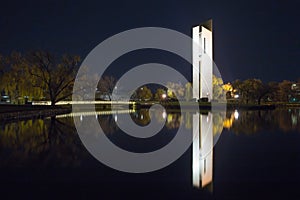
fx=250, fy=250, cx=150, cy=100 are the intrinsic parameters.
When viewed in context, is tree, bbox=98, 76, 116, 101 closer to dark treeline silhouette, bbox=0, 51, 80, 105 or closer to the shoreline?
the shoreline

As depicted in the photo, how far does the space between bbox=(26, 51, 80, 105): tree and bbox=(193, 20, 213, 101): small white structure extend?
75.6 feet

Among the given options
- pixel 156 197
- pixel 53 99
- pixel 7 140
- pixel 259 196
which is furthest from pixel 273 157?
pixel 53 99

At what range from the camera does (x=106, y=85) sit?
4772 centimetres

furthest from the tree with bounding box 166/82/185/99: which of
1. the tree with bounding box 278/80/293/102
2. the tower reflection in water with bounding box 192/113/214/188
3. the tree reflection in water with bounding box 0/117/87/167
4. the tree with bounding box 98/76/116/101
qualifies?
the tree reflection in water with bounding box 0/117/87/167

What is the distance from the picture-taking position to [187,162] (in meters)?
5.70

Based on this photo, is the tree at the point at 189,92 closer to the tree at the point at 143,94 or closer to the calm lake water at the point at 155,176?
the tree at the point at 143,94

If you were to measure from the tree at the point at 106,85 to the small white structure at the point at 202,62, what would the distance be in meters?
16.7

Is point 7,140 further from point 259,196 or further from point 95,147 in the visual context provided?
point 259,196

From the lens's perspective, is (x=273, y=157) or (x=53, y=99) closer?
(x=273, y=157)

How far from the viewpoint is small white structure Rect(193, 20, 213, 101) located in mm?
40938

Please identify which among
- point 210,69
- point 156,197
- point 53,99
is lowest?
point 156,197

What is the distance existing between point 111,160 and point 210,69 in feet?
123

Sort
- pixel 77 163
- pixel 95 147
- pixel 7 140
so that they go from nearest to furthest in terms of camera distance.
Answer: pixel 77 163, pixel 95 147, pixel 7 140

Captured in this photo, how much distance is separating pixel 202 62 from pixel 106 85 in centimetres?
1838
